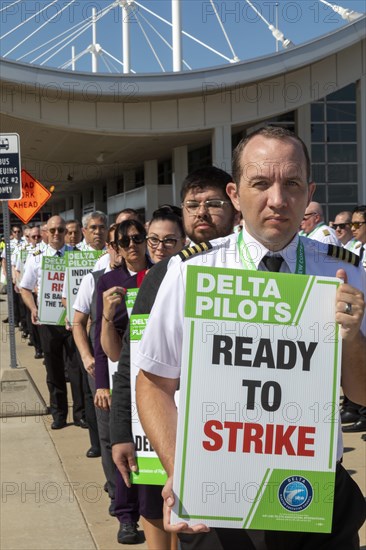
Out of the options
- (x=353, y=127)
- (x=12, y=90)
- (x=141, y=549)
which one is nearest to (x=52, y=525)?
(x=141, y=549)

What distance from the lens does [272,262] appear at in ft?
7.66

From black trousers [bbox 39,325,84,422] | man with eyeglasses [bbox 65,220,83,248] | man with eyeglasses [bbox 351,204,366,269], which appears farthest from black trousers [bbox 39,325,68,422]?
man with eyeglasses [bbox 351,204,366,269]

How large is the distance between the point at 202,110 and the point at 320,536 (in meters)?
25.9

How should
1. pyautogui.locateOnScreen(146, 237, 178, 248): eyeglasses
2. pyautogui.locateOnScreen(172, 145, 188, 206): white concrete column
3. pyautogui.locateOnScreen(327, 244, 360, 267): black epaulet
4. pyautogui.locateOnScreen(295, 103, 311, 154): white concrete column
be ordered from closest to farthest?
pyautogui.locateOnScreen(327, 244, 360, 267): black epaulet
pyautogui.locateOnScreen(146, 237, 178, 248): eyeglasses
pyautogui.locateOnScreen(295, 103, 311, 154): white concrete column
pyautogui.locateOnScreen(172, 145, 188, 206): white concrete column

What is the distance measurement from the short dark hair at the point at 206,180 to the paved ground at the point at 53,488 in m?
2.35

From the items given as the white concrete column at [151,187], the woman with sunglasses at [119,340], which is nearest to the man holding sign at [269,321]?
the woman with sunglasses at [119,340]

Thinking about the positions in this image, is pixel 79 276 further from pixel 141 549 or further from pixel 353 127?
pixel 353 127

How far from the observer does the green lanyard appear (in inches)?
92.0

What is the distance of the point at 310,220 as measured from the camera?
860 centimetres

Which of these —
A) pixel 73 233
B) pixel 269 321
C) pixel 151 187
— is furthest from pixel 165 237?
pixel 151 187

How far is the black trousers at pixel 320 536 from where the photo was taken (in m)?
2.19

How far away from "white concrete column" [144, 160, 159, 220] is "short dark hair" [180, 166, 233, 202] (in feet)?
91.6

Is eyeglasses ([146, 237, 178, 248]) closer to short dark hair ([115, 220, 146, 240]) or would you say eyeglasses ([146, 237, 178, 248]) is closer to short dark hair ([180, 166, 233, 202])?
short dark hair ([180, 166, 233, 202])

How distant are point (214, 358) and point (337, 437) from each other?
1.41ft
